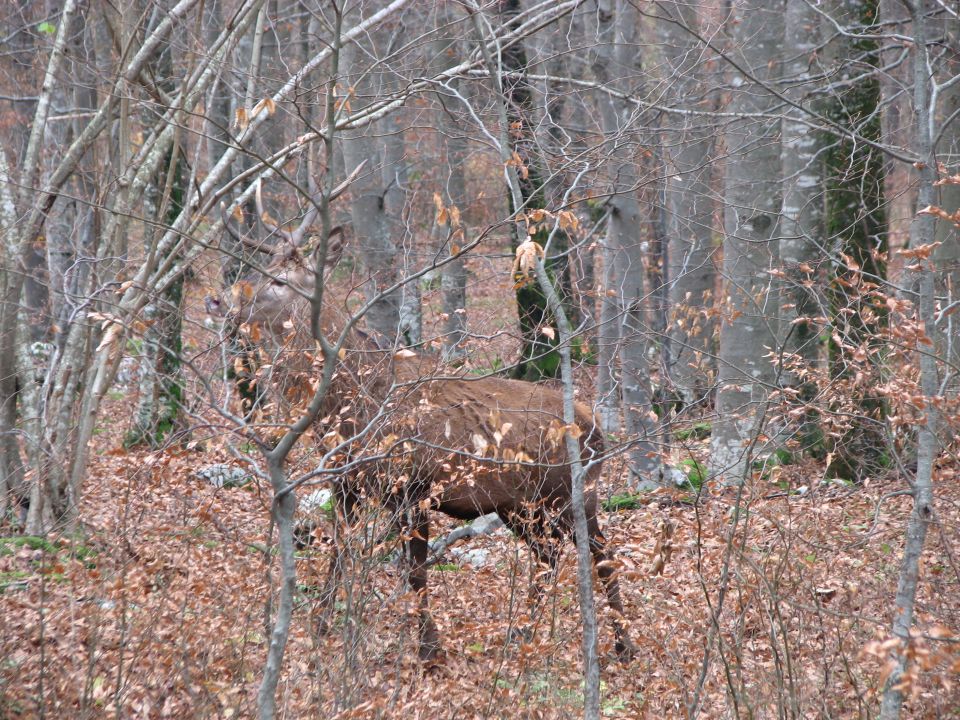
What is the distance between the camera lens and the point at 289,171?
10242 mm

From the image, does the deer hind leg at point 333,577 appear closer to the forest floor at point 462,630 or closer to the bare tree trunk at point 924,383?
the forest floor at point 462,630

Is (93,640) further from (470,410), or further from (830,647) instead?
(830,647)

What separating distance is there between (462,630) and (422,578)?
1.58 feet

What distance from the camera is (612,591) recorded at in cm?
703

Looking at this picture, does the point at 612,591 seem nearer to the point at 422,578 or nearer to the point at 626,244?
the point at 422,578

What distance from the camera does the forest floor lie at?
4.80 m

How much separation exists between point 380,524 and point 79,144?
4769mm

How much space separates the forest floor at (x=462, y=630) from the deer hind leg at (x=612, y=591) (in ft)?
0.34

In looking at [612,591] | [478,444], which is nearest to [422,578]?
[612,591]

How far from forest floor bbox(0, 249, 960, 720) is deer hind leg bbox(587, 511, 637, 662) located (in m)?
0.10

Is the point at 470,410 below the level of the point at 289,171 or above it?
below

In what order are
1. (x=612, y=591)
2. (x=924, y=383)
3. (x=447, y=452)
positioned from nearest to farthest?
(x=924, y=383), (x=447, y=452), (x=612, y=591)

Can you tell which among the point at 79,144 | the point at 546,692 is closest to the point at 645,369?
the point at 546,692

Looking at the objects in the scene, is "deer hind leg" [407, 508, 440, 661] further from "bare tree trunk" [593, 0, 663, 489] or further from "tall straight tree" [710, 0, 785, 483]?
"tall straight tree" [710, 0, 785, 483]
